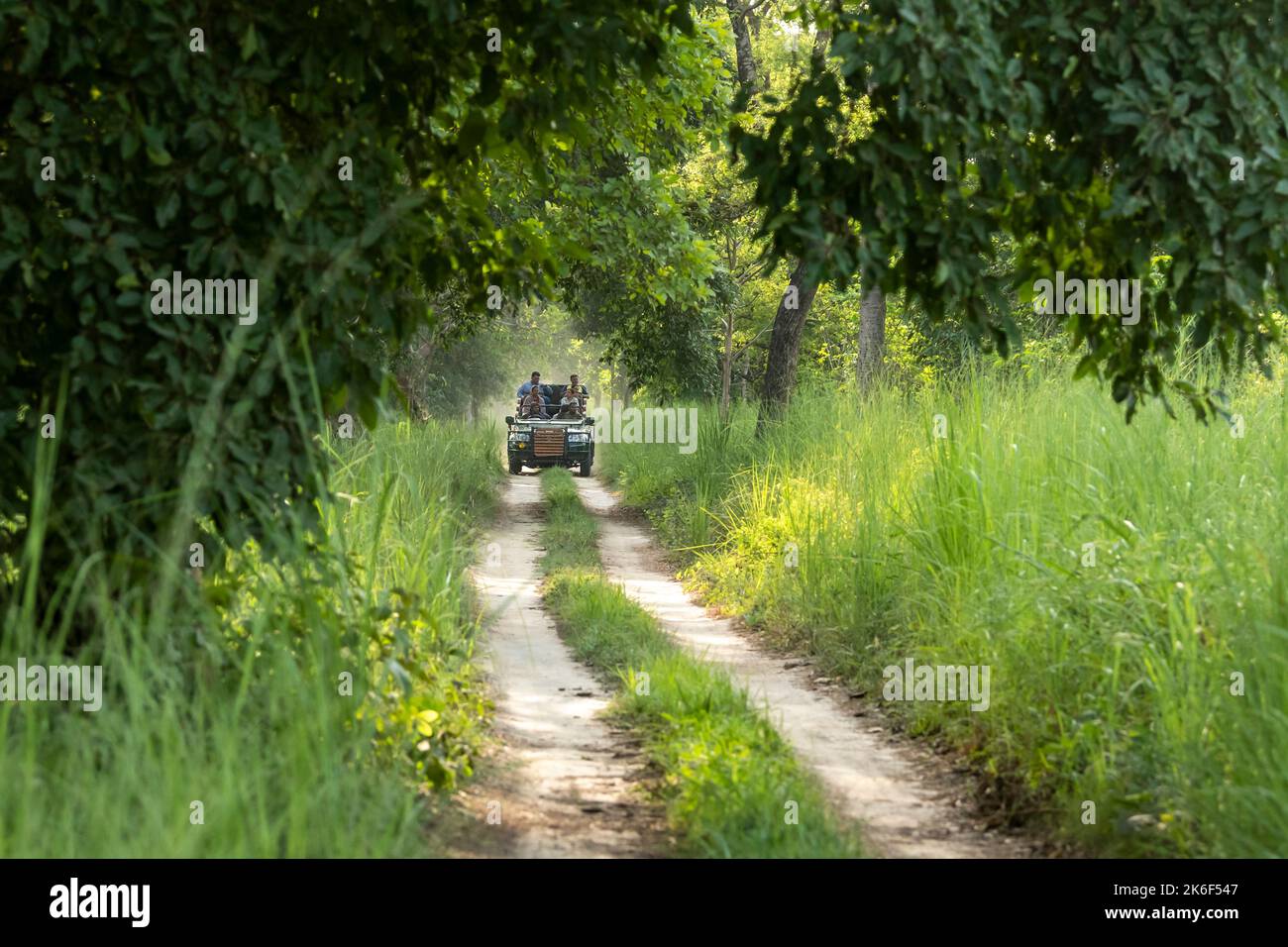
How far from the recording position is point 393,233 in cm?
505

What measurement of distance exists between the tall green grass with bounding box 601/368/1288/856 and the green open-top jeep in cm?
1751

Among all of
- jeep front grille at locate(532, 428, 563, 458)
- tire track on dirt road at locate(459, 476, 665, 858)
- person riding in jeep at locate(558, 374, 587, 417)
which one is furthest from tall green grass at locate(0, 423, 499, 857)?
person riding in jeep at locate(558, 374, 587, 417)

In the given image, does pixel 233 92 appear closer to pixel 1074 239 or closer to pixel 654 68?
pixel 654 68

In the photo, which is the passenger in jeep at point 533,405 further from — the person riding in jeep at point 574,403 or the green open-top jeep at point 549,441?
the person riding in jeep at point 574,403

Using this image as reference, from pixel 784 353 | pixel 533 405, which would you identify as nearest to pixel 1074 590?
pixel 784 353

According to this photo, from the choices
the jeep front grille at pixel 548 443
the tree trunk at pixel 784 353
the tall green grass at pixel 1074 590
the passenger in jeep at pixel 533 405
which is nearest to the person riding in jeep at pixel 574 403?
the passenger in jeep at pixel 533 405

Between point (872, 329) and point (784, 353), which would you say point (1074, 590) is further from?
point (872, 329)

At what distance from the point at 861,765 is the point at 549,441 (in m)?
22.9

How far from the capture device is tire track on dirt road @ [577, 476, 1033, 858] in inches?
221

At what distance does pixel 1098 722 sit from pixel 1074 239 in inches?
76.9

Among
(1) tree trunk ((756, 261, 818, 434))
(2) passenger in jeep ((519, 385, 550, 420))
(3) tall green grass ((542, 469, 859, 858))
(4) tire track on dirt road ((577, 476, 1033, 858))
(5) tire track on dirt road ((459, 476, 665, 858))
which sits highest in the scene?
(1) tree trunk ((756, 261, 818, 434))

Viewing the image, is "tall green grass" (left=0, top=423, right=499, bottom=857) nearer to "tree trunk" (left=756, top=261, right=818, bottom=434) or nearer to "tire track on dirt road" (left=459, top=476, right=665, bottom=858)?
"tire track on dirt road" (left=459, top=476, right=665, bottom=858)

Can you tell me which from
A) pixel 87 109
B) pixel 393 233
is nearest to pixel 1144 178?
pixel 393 233

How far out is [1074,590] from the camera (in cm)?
646
